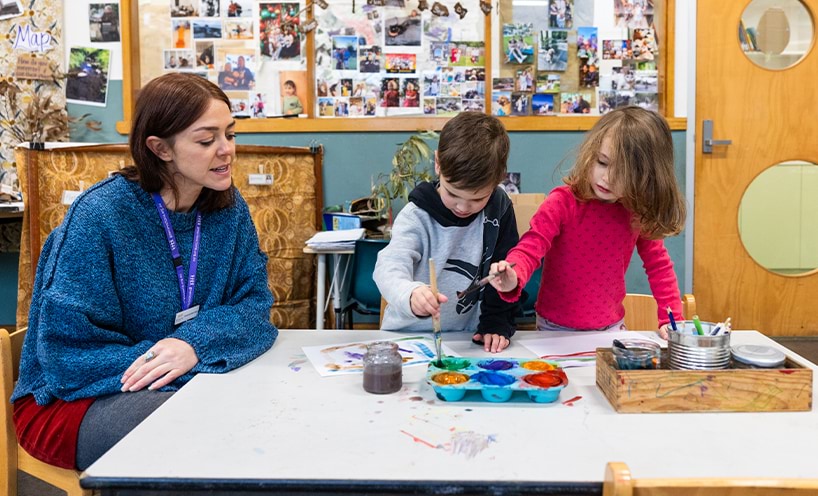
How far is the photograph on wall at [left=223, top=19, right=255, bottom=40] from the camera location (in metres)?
3.66

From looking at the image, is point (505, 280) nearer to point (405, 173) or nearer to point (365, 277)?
point (365, 277)

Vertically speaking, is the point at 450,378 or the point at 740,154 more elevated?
the point at 740,154

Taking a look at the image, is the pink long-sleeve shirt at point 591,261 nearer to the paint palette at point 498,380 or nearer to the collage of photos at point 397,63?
the paint palette at point 498,380

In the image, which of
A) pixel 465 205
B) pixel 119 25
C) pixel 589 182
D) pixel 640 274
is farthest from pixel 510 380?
pixel 119 25

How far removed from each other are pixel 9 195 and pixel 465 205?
2.78 m

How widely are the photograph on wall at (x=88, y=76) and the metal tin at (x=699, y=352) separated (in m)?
3.42

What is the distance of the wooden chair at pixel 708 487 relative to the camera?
0.67 m

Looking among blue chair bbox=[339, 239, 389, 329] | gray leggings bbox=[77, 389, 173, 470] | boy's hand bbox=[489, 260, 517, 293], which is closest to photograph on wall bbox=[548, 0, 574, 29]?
blue chair bbox=[339, 239, 389, 329]

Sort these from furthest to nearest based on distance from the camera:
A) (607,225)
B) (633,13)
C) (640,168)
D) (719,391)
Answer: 1. (633,13)
2. (607,225)
3. (640,168)
4. (719,391)

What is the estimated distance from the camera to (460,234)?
1755 millimetres

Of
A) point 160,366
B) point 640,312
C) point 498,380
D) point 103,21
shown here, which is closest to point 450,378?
point 498,380

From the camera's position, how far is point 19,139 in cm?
354

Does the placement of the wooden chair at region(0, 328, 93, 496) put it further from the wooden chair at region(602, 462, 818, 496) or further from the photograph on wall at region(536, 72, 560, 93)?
the photograph on wall at region(536, 72, 560, 93)

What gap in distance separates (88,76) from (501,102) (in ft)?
7.41
